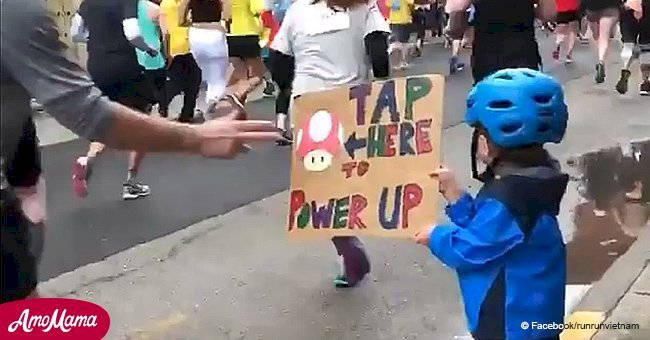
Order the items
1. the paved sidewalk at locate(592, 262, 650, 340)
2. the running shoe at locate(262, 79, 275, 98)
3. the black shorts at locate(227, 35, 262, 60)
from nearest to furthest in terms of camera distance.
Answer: the paved sidewalk at locate(592, 262, 650, 340) < the black shorts at locate(227, 35, 262, 60) < the running shoe at locate(262, 79, 275, 98)

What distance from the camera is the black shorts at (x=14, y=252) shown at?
2.17 metres

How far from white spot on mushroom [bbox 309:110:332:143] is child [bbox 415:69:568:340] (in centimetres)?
131

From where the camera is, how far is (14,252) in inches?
87.0

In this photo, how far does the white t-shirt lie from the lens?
595 cm

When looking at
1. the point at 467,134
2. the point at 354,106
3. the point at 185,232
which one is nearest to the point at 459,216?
the point at 354,106

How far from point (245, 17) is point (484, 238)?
869 cm

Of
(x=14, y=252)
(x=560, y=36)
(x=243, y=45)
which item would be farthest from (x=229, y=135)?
(x=560, y=36)

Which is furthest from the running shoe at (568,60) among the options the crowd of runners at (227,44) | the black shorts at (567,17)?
the black shorts at (567,17)

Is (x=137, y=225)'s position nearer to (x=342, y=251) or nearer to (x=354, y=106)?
(x=342, y=251)

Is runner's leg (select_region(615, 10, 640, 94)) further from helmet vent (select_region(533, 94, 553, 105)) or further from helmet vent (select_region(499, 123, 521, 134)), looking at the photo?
helmet vent (select_region(499, 123, 521, 134))

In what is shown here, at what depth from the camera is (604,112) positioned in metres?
12.7

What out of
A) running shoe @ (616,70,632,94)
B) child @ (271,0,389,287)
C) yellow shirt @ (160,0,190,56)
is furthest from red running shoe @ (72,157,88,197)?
running shoe @ (616,70,632,94)

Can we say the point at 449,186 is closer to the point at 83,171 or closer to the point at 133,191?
the point at 83,171

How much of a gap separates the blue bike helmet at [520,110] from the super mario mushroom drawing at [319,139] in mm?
1263
